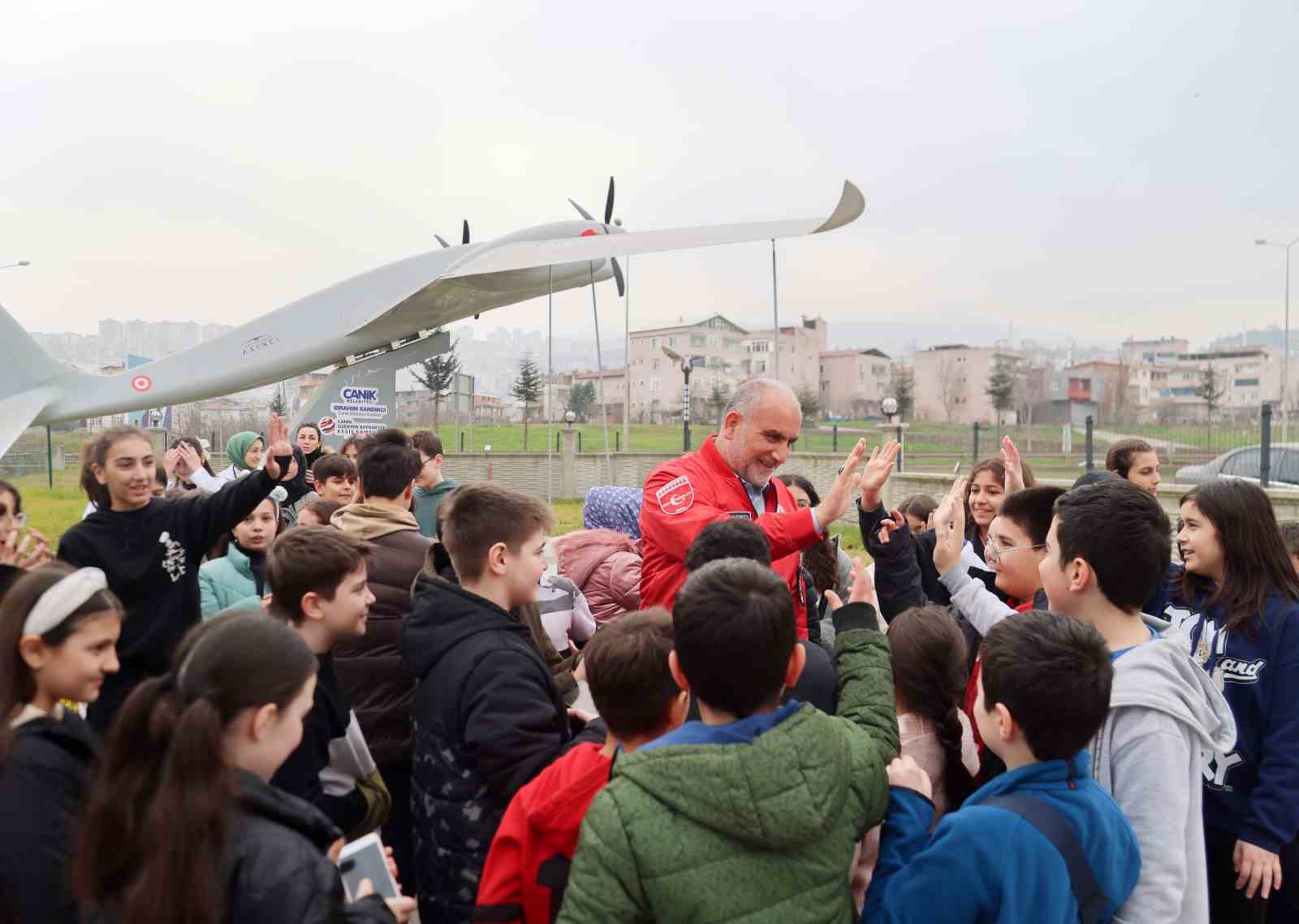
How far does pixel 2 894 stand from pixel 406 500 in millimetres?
2255

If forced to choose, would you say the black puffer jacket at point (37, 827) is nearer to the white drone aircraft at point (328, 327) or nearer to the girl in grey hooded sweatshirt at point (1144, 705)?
the girl in grey hooded sweatshirt at point (1144, 705)

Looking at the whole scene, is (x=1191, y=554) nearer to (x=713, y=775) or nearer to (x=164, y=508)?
(x=713, y=775)

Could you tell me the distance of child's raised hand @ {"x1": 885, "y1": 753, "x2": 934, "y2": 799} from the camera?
196 centimetres

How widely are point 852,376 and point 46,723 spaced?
312 ft

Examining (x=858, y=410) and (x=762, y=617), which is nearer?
(x=762, y=617)

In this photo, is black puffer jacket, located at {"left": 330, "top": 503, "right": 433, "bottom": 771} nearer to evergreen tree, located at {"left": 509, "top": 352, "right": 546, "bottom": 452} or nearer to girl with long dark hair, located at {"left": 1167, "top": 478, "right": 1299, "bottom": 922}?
girl with long dark hair, located at {"left": 1167, "top": 478, "right": 1299, "bottom": 922}

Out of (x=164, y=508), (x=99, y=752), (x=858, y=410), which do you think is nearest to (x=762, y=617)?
(x=99, y=752)

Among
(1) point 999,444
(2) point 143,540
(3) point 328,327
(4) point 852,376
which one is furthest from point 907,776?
(4) point 852,376

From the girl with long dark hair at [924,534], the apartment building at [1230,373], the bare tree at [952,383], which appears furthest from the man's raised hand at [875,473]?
the apartment building at [1230,373]

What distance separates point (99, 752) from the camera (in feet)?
5.57

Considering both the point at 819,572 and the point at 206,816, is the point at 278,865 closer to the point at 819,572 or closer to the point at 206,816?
the point at 206,816

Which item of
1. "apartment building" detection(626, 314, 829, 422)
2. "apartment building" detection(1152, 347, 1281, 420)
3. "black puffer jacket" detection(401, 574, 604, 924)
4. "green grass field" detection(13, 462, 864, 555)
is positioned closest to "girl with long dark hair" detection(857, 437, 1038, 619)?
"black puffer jacket" detection(401, 574, 604, 924)

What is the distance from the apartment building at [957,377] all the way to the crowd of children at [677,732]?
3108 inches

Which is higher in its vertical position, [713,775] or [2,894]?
[713,775]
